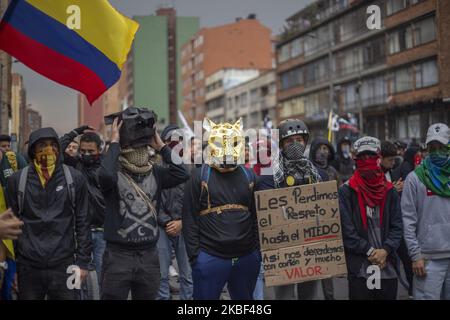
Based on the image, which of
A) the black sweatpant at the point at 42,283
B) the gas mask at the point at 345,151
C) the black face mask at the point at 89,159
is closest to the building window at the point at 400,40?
the gas mask at the point at 345,151

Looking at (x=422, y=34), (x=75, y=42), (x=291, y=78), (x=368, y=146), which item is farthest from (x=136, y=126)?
(x=291, y=78)

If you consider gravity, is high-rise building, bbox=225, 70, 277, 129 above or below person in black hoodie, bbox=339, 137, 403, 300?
above

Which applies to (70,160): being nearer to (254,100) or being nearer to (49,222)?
(49,222)

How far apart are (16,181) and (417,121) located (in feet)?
136

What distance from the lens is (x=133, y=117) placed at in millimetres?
5836

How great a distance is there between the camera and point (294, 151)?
255 inches

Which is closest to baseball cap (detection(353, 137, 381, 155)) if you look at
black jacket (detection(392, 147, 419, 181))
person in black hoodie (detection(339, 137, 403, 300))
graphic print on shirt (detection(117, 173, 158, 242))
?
person in black hoodie (detection(339, 137, 403, 300))

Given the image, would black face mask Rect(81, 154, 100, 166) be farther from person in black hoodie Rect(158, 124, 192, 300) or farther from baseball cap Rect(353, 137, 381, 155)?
baseball cap Rect(353, 137, 381, 155)

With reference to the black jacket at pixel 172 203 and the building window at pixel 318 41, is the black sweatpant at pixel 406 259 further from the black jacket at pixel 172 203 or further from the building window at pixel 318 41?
the building window at pixel 318 41

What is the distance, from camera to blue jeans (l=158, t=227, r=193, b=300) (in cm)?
826

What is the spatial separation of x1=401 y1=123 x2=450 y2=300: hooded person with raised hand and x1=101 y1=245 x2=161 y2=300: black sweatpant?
2440mm

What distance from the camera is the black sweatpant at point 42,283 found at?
545 cm

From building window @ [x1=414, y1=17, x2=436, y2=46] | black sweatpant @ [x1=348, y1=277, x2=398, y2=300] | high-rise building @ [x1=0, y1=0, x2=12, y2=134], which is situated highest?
building window @ [x1=414, y1=17, x2=436, y2=46]
